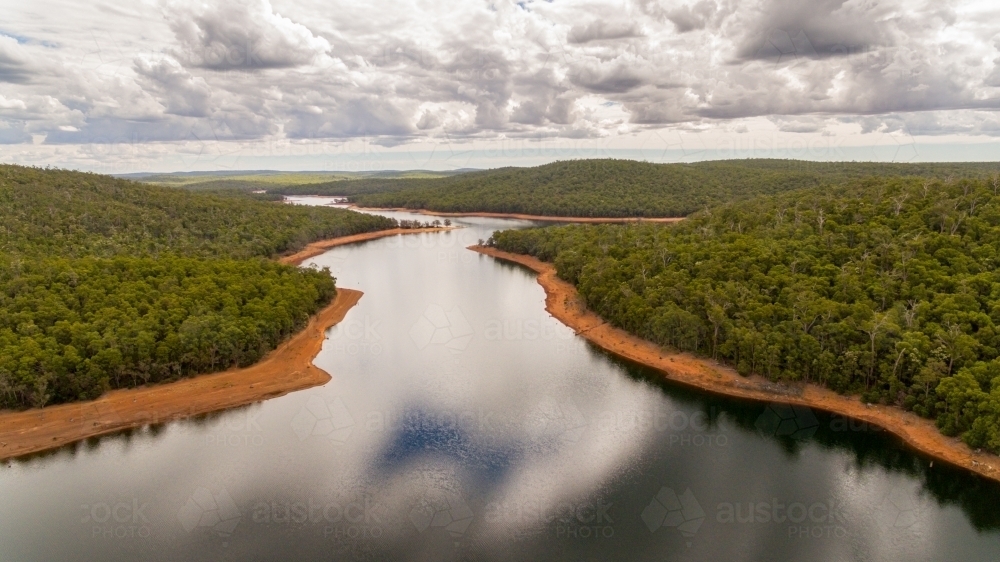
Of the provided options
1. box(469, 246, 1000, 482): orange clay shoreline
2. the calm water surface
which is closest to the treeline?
the calm water surface

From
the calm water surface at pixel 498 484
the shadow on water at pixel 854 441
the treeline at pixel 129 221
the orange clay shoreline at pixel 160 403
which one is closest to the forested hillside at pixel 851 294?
the shadow on water at pixel 854 441

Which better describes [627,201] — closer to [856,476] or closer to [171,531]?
[856,476]

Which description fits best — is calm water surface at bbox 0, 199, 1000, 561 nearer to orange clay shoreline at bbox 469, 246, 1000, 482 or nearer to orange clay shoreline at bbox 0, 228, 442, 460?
orange clay shoreline at bbox 469, 246, 1000, 482

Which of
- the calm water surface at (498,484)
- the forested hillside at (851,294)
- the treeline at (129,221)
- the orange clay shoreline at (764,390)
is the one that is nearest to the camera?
the calm water surface at (498,484)

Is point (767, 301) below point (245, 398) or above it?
above

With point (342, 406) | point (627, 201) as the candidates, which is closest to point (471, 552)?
point (342, 406)

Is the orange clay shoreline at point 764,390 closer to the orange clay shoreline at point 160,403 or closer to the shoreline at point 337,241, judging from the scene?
the orange clay shoreline at point 160,403
